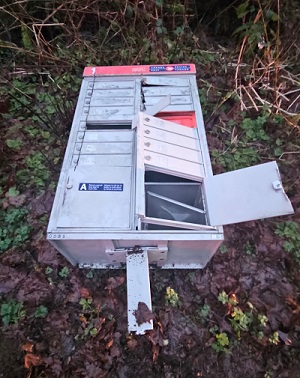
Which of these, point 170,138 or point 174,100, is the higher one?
point 174,100

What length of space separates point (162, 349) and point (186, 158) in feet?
4.60

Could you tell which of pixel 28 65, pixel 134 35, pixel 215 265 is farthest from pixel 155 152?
pixel 28 65

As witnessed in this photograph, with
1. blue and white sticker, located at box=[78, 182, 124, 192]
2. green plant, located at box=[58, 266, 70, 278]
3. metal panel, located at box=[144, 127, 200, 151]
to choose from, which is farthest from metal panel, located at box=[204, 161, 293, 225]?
green plant, located at box=[58, 266, 70, 278]

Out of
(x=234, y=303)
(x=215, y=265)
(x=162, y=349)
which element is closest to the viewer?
(x=162, y=349)

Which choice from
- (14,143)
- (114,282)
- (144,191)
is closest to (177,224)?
(144,191)

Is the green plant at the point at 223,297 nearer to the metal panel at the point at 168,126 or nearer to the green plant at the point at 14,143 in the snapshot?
the metal panel at the point at 168,126

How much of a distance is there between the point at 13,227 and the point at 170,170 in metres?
1.54

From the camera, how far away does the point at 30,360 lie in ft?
5.94

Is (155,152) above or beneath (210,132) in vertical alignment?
beneath

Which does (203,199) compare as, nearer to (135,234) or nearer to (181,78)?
(135,234)

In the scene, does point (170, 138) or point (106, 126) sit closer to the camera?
point (170, 138)

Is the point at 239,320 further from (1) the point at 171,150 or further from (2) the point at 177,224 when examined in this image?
(1) the point at 171,150

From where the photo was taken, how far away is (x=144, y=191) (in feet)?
5.98

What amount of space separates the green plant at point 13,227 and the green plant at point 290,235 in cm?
227
